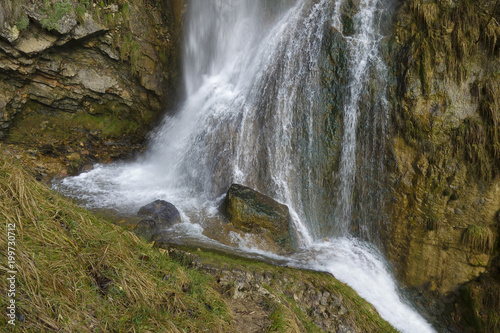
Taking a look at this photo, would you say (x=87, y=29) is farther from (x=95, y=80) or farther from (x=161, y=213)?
(x=161, y=213)

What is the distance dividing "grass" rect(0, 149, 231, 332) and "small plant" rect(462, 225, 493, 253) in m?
5.85

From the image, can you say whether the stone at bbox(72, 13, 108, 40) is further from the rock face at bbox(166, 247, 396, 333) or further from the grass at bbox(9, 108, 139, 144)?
the rock face at bbox(166, 247, 396, 333)

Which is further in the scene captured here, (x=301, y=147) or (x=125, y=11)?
(x=125, y=11)

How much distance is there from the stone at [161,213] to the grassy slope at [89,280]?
2.94m

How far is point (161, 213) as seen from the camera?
6.55 metres

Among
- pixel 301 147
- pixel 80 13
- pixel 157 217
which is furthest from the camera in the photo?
pixel 80 13

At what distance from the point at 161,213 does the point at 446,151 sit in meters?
6.39

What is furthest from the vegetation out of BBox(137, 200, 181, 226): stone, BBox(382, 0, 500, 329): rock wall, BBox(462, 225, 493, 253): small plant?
BBox(137, 200, 181, 226): stone

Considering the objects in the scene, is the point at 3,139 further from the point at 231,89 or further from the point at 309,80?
the point at 309,80

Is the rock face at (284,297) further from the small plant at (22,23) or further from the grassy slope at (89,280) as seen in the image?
the small plant at (22,23)

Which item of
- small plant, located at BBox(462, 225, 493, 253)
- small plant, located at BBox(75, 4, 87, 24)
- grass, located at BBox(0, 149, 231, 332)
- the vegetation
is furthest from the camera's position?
small plant, located at BBox(75, 4, 87, 24)

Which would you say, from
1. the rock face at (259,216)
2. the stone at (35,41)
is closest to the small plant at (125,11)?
the stone at (35,41)

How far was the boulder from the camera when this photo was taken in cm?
640

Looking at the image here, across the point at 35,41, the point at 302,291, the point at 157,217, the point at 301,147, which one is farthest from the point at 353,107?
the point at 35,41
